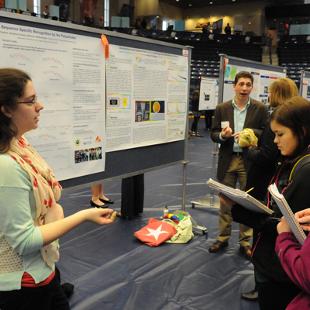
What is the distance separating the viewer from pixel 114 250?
10.2ft

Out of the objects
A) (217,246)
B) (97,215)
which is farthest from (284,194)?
(217,246)

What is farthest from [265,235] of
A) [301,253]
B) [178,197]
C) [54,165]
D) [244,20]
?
[244,20]

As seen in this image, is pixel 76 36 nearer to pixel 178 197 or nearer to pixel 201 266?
pixel 201 266

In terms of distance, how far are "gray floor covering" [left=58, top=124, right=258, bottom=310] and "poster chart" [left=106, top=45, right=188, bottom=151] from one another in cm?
42

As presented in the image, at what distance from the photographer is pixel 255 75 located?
4629 mm

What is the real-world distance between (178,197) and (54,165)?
9.10 feet

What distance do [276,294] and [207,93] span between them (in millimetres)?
8506

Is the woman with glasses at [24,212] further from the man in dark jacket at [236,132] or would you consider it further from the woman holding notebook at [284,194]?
the man in dark jacket at [236,132]

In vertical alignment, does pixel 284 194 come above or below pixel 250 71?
below

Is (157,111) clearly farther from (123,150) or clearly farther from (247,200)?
(247,200)

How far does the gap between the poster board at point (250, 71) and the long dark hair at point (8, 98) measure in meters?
3.06

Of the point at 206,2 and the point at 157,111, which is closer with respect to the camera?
the point at 157,111

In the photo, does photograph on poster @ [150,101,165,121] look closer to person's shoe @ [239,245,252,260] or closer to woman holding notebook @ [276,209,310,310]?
person's shoe @ [239,245,252,260]

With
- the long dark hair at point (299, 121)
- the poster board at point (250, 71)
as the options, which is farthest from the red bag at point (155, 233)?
the long dark hair at point (299, 121)
